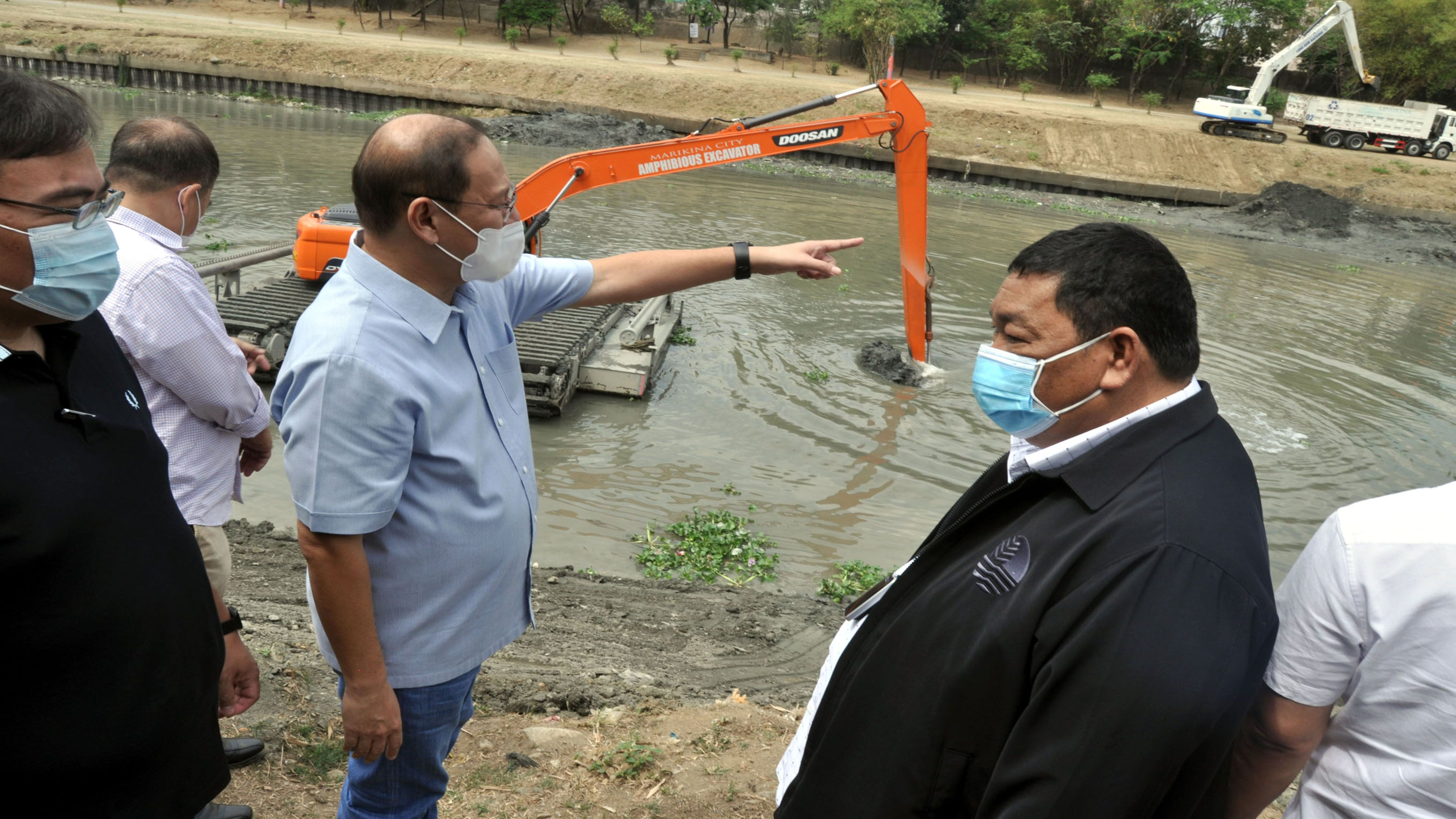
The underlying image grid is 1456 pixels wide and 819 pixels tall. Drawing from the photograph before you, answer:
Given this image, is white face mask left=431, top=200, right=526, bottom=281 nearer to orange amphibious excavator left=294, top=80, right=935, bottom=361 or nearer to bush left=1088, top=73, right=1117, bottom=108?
orange amphibious excavator left=294, top=80, right=935, bottom=361

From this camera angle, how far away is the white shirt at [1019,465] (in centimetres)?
179

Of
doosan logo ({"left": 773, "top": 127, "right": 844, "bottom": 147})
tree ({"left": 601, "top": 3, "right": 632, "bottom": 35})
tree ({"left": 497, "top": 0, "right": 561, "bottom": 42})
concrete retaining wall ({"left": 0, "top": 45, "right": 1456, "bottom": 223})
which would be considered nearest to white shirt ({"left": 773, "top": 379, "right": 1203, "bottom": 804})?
doosan logo ({"left": 773, "top": 127, "right": 844, "bottom": 147})

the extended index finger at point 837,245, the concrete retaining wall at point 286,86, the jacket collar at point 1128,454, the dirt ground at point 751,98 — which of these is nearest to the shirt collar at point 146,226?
the extended index finger at point 837,245

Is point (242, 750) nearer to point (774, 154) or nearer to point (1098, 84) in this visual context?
point (774, 154)

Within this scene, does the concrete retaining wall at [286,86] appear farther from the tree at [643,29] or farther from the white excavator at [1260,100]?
the tree at [643,29]

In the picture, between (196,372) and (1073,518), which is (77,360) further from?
(1073,518)

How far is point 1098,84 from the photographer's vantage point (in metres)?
42.2

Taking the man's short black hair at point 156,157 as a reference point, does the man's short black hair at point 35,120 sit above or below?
above

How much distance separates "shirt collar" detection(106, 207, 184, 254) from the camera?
3.06 m

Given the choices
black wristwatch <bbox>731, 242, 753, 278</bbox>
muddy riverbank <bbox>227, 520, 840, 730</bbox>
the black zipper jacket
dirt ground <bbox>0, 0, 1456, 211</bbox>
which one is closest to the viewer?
the black zipper jacket

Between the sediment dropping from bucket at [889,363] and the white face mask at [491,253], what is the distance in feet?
26.9

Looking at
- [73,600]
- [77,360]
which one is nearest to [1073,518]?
[73,600]

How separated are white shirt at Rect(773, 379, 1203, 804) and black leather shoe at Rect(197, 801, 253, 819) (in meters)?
1.90

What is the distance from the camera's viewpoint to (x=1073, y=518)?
167 centimetres
